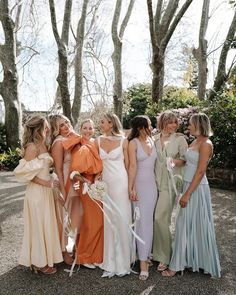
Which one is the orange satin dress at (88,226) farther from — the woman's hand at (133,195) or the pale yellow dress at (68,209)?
the woman's hand at (133,195)

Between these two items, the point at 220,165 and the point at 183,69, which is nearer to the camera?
the point at 220,165

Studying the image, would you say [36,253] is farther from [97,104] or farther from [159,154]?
[97,104]

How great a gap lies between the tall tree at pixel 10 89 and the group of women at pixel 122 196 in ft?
31.4

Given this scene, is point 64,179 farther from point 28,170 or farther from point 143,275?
point 143,275

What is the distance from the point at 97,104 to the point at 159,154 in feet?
57.7

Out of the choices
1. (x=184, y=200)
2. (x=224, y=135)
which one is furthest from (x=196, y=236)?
(x=224, y=135)

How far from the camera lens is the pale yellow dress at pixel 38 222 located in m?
3.81

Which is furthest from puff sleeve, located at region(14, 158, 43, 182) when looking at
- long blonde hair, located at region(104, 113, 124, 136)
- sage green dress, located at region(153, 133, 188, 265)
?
sage green dress, located at region(153, 133, 188, 265)

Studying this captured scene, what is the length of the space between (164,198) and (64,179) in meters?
1.20

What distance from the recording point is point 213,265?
3766 millimetres

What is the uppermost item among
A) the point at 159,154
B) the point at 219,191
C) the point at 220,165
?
the point at 159,154

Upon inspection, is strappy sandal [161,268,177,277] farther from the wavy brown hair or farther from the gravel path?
the wavy brown hair

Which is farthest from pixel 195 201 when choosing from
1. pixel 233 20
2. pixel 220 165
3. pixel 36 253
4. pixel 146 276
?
pixel 233 20

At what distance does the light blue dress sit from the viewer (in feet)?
12.4
